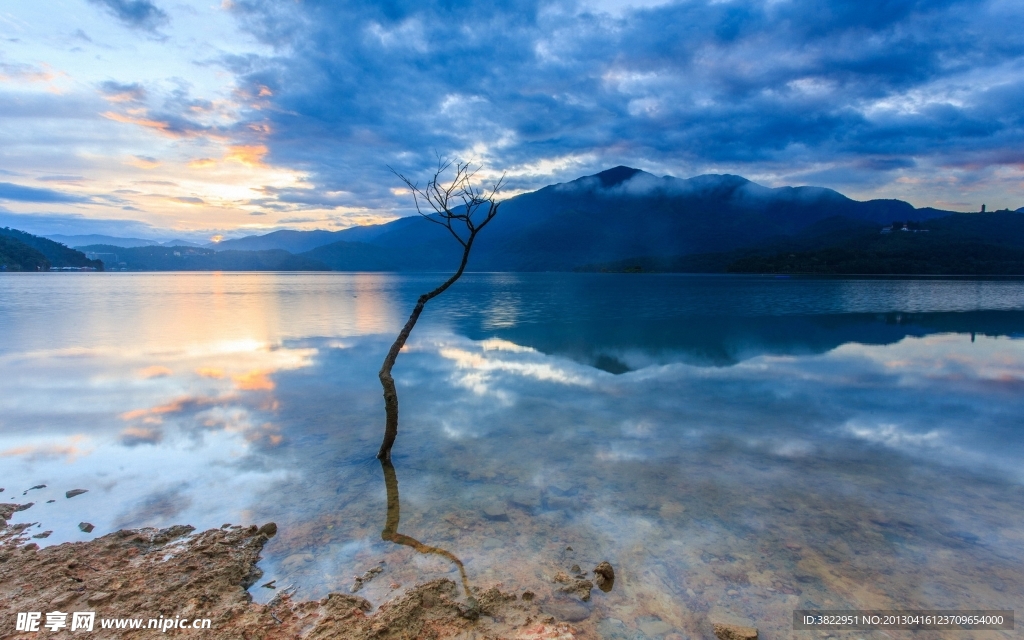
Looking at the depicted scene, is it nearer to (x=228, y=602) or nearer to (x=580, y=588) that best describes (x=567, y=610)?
(x=580, y=588)

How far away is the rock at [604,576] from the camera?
18.3 feet

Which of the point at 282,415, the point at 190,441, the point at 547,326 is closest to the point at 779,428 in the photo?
the point at 282,415

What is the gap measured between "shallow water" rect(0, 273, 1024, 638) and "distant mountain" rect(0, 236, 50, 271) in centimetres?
22245

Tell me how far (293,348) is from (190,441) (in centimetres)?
1334

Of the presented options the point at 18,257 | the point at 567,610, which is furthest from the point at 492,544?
the point at 18,257

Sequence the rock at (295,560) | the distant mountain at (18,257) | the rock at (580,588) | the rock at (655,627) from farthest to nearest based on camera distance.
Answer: the distant mountain at (18,257) → the rock at (295,560) → the rock at (580,588) → the rock at (655,627)

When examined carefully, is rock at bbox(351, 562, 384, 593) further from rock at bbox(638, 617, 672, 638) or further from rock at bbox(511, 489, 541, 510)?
rock at bbox(638, 617, 672, 638)

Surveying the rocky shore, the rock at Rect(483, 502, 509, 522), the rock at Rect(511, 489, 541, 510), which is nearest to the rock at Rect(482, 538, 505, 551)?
the rock at Rect(483, 502, 509, 522)

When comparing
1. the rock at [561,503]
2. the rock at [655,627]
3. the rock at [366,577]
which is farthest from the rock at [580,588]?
the rock at [366,577]

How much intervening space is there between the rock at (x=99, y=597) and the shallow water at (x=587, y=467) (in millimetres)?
1558

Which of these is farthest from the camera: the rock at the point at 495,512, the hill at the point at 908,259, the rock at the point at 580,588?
the hill at the point at 908,259

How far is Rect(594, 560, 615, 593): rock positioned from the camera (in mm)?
5570

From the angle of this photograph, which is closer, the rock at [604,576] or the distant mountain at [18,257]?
the rock at [604,576]

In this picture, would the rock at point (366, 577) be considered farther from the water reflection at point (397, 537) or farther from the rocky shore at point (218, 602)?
the water reflection at point (397, 537)
